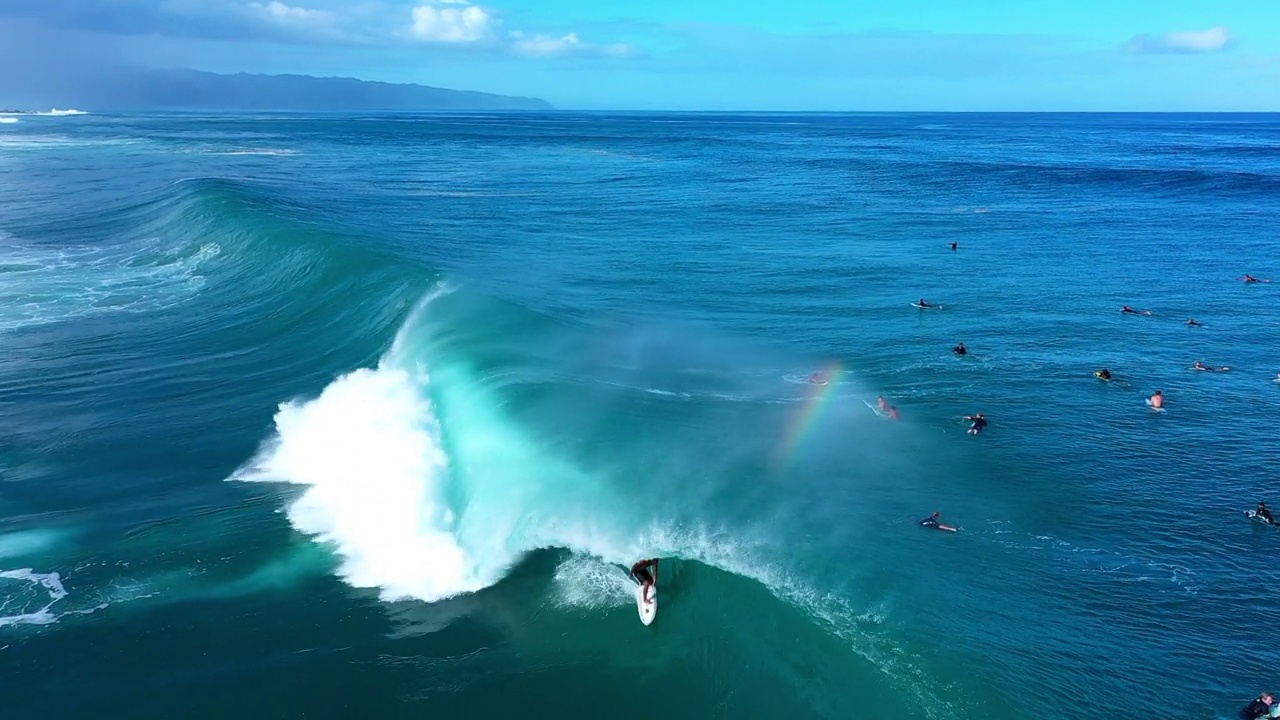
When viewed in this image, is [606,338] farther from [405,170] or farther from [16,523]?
[405,170]

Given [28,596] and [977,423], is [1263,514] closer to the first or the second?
[977,423]

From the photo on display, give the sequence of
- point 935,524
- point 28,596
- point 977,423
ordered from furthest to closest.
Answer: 1. point 977,423
2. point 935,524
3. point 28,596

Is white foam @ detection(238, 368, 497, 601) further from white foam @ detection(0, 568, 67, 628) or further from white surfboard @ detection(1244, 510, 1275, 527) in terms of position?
white surfboard @ detection(1244, 510, 1275, 527)

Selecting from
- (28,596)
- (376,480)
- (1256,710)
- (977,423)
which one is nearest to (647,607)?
(376,480)

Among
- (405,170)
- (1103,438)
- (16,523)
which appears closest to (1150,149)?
(405,170)

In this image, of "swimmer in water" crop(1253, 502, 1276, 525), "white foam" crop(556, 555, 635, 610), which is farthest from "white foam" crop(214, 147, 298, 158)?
"swimmer in water" crop(1253, 502, 1276, 525)

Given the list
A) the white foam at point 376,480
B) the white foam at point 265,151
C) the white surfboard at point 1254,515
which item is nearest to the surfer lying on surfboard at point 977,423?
the white surfboard at point 1254,515
